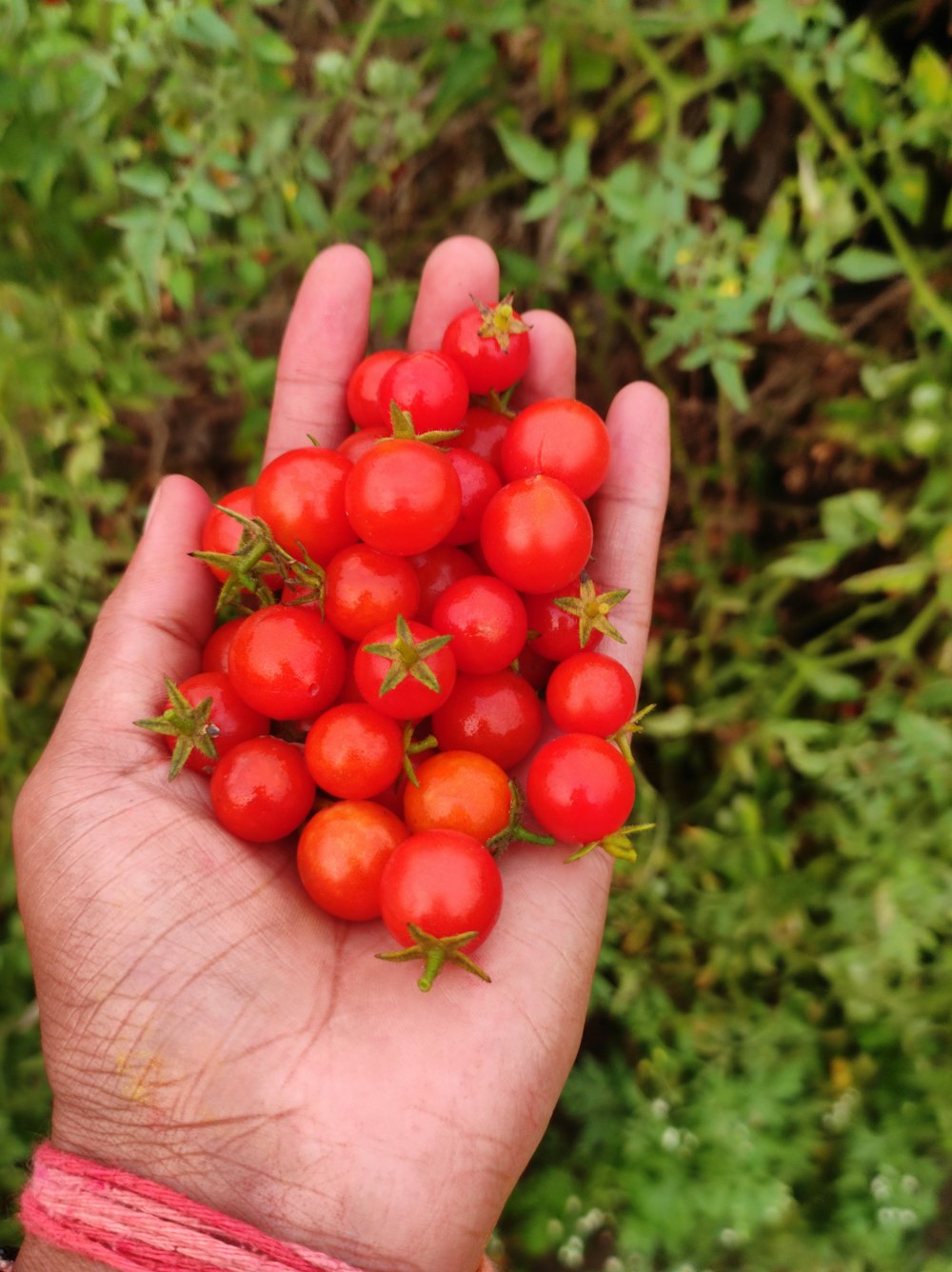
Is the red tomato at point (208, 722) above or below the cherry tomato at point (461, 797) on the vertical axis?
above

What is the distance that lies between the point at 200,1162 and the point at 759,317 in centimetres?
255

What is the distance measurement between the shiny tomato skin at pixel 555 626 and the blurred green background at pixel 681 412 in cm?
71

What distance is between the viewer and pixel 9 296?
8.31 ft

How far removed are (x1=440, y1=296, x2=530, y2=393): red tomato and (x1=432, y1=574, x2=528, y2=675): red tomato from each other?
20.0 inches

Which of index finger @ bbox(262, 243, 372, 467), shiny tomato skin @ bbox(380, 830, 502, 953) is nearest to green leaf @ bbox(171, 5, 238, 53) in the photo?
index finger @ bbox(262, 243, 372, 467)

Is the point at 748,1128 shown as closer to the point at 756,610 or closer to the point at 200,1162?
the point at 756,610

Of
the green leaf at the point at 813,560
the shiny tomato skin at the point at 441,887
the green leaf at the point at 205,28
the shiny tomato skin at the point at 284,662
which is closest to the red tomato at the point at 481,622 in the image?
the shiny tomato skin at the point at 284,662

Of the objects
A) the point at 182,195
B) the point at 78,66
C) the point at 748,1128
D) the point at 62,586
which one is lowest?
the point at 748,1128

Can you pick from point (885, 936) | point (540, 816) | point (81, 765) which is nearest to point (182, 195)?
point (81, 765)

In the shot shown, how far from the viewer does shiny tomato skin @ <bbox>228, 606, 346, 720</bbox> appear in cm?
189

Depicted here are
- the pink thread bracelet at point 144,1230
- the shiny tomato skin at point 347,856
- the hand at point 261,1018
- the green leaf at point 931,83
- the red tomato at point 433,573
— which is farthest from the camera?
the green leaf at point 931,83

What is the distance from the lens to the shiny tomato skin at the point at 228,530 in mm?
2148

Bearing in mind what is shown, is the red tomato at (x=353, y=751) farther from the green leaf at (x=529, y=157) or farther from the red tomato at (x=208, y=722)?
the green leaf at (x=529, y=157)

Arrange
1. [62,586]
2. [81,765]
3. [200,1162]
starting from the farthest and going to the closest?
1. [62,586]
2. [81,765]
3. [200,1162]
